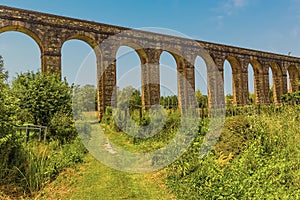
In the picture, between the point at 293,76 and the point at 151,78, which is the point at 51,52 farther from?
the point at 293,76

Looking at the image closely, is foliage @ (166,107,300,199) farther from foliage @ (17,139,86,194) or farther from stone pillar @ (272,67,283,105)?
stone pillar @ (272,67,283,105)

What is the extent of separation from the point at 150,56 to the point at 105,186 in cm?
1363

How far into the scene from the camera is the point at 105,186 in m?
5.98

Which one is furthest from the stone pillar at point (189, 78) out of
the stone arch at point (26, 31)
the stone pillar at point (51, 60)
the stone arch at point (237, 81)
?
the stone arch at point (26, 31)

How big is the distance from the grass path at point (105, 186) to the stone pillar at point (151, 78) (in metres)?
11.5

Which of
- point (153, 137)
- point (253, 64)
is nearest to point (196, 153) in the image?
point (153, 137)

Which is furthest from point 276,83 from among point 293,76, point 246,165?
point 246,165

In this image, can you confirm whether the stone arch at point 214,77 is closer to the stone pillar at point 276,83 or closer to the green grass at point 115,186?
the stone pillar at point 276,83

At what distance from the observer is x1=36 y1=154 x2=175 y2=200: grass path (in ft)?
18.1

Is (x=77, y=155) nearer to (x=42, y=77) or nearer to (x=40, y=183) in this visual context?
(x=40, y=183)

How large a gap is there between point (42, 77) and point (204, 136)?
20.0 ft

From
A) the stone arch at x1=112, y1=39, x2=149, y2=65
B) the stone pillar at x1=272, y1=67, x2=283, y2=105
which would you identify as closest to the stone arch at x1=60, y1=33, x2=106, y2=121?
the stone arch at x1=112, y1=39, x2=149, y2=65

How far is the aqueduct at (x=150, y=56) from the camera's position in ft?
47.4

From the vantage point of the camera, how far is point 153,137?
8.41 meters
